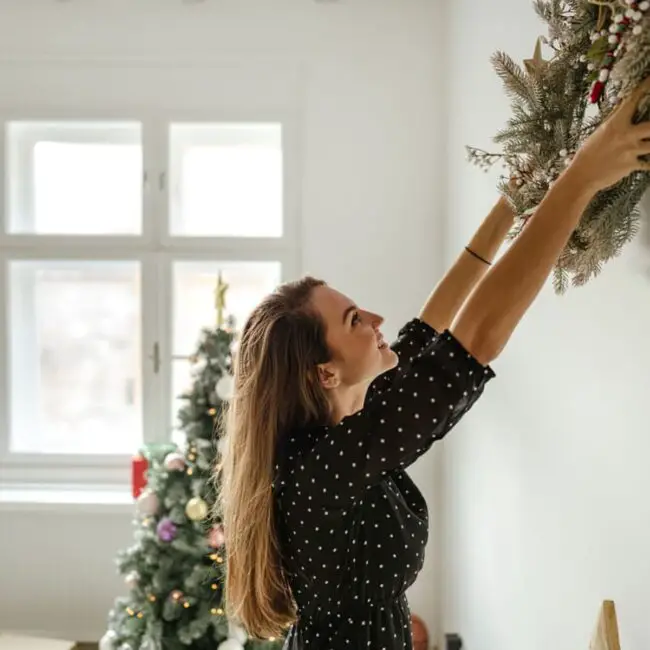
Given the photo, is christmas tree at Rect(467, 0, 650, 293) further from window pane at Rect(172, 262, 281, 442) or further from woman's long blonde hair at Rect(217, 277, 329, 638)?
window pane at Rect(172, 262, 281, 442)

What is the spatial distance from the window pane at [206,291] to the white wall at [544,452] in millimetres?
780

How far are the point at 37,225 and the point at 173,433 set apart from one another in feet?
3.07

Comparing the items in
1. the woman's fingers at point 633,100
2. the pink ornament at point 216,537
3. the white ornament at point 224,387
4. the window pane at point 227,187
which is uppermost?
the window pane at point 227,187

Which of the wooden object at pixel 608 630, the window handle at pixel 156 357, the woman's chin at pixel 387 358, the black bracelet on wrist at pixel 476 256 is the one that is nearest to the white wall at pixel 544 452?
the wooden object at pixel 608 630

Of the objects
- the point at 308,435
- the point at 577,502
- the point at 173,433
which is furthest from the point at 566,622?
the point at 173,433

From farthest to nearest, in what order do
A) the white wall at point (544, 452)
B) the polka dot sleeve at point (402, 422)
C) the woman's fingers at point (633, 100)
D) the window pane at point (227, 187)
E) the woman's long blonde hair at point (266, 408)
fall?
1. the window pane at point (227, 187)
2. the woman's long blonde hair at point (266, 408)
3. the white wall at point (544, 452)
4. the polka dot sleeve at point (402, 422)
5. the woman's fingers at point (633, 100)

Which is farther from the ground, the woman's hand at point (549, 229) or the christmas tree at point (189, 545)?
the woman's hand at point (549, 229)

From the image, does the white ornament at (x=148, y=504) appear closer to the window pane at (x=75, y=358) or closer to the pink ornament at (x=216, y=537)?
the pink ornament at (x=216, y=537)

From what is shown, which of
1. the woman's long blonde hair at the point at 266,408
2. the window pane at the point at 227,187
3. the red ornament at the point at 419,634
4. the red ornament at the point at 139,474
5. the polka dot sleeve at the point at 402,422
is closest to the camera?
the polka dot sleeve at the point at 402,422

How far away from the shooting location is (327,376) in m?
1.25

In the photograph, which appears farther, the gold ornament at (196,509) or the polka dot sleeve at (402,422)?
the gold ornament at (196,509)

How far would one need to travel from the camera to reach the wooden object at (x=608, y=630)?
1.00m

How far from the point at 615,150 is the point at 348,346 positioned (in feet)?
1.72

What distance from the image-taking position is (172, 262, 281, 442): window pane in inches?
115
